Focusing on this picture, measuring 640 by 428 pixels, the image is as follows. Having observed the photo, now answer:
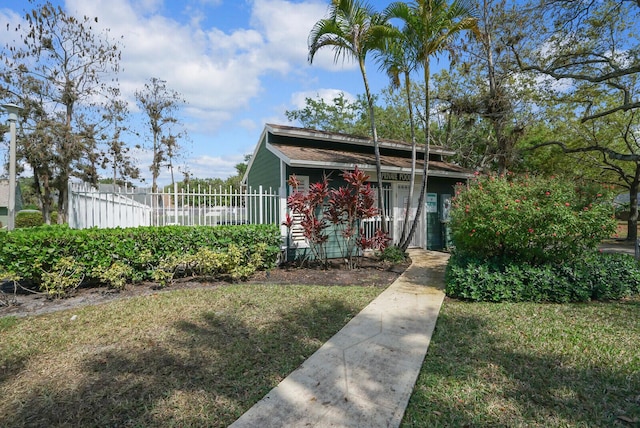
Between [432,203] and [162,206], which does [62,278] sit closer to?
[162,206]

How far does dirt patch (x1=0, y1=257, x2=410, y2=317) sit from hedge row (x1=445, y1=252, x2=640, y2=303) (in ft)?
5.69

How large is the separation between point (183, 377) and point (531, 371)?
344 centimetres

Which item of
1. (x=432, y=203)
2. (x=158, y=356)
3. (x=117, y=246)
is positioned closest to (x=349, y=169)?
(x=432, y=203)

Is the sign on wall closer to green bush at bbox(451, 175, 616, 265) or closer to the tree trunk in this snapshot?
green bush at bbox(451, 175, 616, 265)

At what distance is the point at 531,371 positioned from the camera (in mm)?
3059

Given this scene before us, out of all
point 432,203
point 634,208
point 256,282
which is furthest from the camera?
point 634,208

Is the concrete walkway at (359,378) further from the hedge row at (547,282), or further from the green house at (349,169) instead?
the green house at (349,169)

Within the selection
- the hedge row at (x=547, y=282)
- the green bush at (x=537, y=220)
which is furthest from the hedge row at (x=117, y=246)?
the green bush at (x=537, y=220)

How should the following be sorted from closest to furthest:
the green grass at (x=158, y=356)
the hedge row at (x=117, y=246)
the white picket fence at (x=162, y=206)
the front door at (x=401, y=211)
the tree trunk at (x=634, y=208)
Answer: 1. the green grass at (x=158, y=356)
2. the hedge row at (x=117, y=246)
3. the white picket fence at (x=162, y=206)
4. the front door at (x=401, y=211)
5. the tree trunk at (x=634, y=208)

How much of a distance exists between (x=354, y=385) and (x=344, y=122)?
3209cm

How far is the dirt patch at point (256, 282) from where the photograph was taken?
517 cm

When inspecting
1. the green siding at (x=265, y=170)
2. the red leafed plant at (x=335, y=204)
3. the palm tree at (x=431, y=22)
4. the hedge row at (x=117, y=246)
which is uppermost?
the palm tree at (x=431, y=22)

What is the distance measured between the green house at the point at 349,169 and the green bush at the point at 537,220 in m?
3.88

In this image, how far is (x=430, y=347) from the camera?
11.9ft
